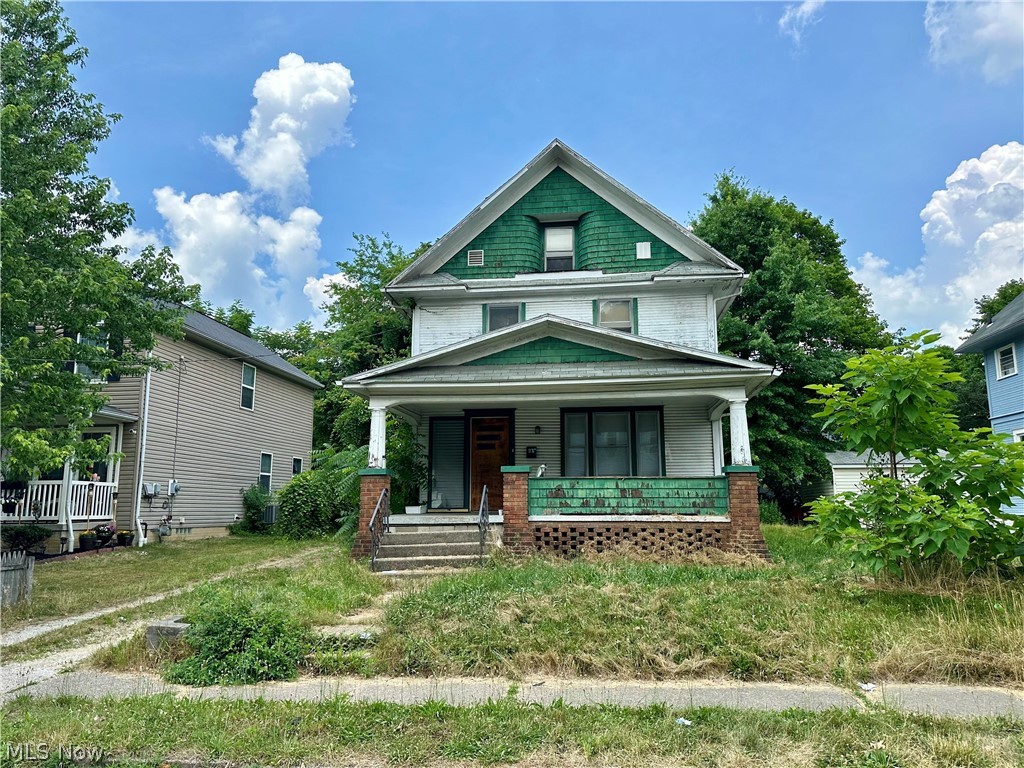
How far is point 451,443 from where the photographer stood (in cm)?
1429

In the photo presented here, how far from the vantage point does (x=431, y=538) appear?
11.1 metres

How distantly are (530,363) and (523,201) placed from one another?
479 centimetres

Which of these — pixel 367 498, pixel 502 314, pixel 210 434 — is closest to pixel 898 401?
pixel 367 498

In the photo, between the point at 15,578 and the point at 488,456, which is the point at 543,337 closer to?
the point at 488,456

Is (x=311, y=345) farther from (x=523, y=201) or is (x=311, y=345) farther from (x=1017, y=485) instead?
(x=1017, y=485)

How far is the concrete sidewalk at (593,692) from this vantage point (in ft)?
14.6

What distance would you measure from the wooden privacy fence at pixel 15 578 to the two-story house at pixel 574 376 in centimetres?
477

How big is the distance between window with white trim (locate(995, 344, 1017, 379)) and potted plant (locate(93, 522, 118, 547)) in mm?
25748

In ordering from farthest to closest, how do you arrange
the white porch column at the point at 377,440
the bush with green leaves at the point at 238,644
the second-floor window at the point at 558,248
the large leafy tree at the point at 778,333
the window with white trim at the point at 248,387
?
the window with white trim at the point at 248,387
the large leafy tree at the point at 778,333
the second-floor window at the point at 558,248
the white porch column at the point at 377,440
the bush with green leaves at the point at 238,644

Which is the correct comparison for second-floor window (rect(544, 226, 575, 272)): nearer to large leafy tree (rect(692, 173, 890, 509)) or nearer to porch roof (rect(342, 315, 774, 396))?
porch roof (rect(342, 315, 774, 396))

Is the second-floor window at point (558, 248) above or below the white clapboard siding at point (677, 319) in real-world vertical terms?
above

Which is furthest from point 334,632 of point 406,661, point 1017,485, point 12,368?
point 1017,485

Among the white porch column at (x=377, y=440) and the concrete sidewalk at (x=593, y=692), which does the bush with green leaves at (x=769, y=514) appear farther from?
the concrete sidewalk at (x=593, y=692)

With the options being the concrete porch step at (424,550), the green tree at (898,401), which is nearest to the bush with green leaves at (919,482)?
the green tree at (898,401)
